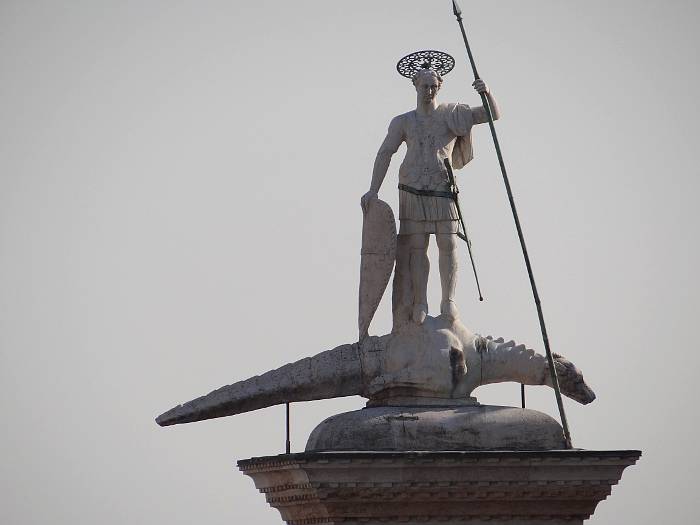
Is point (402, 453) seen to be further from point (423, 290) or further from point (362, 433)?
point (423, 290)

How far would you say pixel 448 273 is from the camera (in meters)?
24.7

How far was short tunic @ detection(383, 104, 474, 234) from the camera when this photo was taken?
24.7m

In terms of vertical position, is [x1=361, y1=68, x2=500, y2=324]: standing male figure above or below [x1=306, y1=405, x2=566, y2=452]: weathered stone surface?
above

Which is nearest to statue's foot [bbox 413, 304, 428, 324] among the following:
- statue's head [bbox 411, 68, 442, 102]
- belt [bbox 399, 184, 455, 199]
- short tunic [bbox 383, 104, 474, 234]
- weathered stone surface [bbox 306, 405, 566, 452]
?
short tunic [bbox 383, 104, 474, 234]

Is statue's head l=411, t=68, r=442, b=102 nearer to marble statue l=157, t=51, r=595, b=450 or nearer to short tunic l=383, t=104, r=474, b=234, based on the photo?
marble statue l=157, t=51, r=595, b=450

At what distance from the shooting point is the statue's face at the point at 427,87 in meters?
24.9

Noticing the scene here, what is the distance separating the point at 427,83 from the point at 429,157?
0.92 m

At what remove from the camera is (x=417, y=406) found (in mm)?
24109

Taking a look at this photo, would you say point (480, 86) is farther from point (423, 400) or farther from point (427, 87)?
point (423, 400)

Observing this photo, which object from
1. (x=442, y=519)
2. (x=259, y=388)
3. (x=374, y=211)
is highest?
(x=374, y=211)

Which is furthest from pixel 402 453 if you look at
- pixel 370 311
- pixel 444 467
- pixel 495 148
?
pixel 495 148

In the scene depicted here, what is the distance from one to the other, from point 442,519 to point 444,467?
0.72m

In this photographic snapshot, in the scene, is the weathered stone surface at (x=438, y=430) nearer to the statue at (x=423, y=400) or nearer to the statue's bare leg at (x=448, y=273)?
the statue at (x=423, y=400)

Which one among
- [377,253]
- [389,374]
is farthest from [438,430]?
[377,253]
